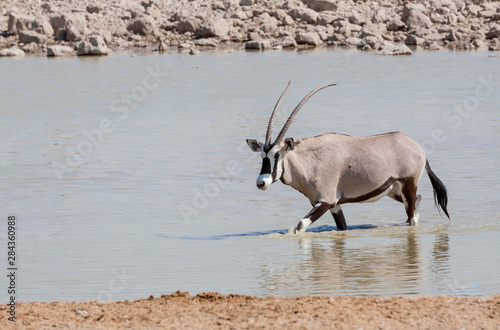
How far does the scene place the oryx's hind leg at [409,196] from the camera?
977 cm

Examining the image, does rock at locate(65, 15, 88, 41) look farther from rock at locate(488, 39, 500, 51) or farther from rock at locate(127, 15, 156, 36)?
rock at locate(488, 39, 500, 51)

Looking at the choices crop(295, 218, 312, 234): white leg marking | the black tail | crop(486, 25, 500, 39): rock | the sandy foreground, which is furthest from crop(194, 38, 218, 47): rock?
the sandy foreground

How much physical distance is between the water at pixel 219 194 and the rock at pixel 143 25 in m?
12.0

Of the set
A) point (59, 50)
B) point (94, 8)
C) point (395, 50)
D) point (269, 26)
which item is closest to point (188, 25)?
point (269, 26)

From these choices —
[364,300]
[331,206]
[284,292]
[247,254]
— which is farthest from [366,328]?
[331,206]

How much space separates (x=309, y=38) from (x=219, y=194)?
25359 millimetres

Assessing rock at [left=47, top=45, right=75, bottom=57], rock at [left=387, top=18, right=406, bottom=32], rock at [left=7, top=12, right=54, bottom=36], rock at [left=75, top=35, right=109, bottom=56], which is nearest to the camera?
rock at [left=47, top=45, right=75, bottom=57]

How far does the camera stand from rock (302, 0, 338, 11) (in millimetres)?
40184

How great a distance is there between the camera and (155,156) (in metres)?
14.8

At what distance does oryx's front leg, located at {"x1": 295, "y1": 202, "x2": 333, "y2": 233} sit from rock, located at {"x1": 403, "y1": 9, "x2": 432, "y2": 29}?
97.3 ft

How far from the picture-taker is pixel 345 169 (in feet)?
31.6

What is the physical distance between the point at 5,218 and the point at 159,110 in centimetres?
1050

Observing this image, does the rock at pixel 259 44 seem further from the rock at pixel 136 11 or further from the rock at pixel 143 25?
the rock at pixel 136 11

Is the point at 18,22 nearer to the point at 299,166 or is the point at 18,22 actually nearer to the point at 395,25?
the point at 395,25
